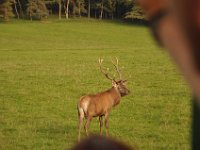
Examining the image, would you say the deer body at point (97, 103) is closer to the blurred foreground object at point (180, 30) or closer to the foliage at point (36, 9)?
the blurred foreground object at point (180, 30)

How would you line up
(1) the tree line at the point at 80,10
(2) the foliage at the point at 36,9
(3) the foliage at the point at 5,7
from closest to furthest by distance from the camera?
(3) the foliage at the point at 5,7
(2) the foliage at the point at 36,9
(1) the tree line at the point at 80,10

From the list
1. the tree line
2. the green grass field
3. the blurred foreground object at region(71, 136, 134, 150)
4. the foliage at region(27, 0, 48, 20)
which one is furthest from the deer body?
the tree line

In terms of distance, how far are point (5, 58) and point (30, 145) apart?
61.2ft

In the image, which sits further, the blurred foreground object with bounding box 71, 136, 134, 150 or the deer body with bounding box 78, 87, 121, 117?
the deer body with bounding box 78, 87, 121, 117

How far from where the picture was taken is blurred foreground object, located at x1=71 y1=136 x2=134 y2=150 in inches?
16.4

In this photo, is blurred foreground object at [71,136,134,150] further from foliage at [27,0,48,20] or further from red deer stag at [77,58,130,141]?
foliage at [27,0,48,20]

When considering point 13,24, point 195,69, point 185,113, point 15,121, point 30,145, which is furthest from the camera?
point 13,24

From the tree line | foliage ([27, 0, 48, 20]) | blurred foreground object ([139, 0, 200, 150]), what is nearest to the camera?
blurred foreground object ([139, 0, 200, 150])

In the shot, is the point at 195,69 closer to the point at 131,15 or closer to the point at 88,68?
the point at 88,68

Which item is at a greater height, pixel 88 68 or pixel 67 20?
pixel 67 20

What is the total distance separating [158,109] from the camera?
1184 centimetres

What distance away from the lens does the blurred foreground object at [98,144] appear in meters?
0.42

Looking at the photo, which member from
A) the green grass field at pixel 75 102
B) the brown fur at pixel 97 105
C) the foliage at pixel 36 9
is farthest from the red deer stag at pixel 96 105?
the foliage at pixel 36 9

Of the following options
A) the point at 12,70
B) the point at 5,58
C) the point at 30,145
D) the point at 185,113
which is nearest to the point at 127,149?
the point at 30,145
